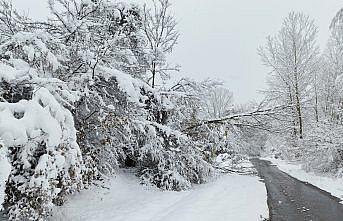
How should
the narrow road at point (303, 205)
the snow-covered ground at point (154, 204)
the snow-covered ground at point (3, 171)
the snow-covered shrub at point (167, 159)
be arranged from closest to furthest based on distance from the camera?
the snow-covered ground at point (3, 171) → the snow-covered ground at point (154, 204) → the narrow road at point (303, 205) → the snow-covered shrub at point (167, 159)

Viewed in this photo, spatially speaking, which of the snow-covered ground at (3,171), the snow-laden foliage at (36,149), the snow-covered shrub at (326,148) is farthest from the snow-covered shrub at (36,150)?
the snow-covered shrub at (326,148)

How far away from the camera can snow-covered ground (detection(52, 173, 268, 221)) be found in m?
6.90

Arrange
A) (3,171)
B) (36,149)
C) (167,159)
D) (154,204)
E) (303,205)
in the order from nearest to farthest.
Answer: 1. (3,171)
2. (36,149)
3. (154,204)
4. (303,205)
5. (167,159)

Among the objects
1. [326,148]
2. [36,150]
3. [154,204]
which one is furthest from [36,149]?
[326,148]

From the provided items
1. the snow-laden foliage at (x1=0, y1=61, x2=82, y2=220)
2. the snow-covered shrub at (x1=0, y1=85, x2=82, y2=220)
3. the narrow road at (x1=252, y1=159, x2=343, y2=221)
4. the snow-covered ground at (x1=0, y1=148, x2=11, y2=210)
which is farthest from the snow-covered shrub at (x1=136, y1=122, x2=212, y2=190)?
the snow-covered ground at (x1=0, y1=148, x2=11, y2=210)

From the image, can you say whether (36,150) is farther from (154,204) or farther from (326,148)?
(326,148)

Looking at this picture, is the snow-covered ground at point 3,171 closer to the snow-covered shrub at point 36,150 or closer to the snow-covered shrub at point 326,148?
the snow-covered shrub at point 36,150

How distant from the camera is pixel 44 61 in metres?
6.36

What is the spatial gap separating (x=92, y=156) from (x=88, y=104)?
1.16 m

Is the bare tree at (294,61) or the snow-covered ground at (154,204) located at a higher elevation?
the bare tree at (294,61)

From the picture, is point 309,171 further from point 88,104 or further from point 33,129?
point 33,129

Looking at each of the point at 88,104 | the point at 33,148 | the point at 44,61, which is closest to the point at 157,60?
the point at 88,104

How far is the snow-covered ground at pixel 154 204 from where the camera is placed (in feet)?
22.6

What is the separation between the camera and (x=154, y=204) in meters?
8.31
